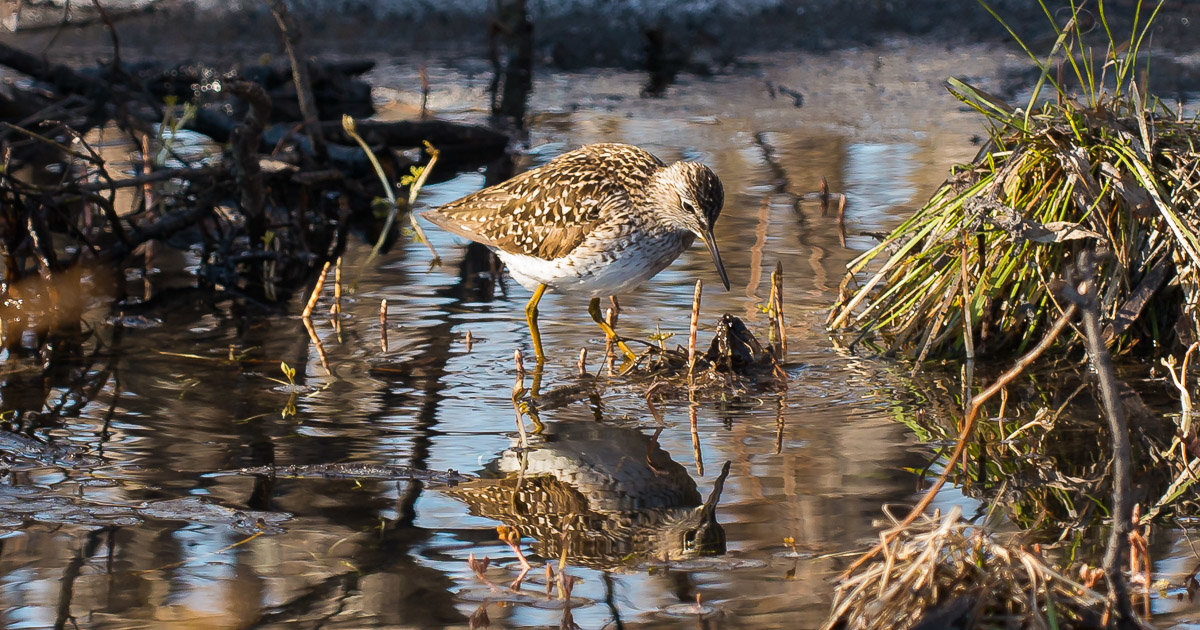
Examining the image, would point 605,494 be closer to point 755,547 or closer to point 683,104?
point 755,547

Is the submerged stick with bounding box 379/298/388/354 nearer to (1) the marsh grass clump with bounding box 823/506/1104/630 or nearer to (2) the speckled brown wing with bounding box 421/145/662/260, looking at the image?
(2) the speckled brown wing with bounding box 421/145/662/260

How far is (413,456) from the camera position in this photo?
5.25m

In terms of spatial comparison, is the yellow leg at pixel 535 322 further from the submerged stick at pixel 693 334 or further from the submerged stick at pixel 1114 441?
the submerged stick at pixel 1114 441

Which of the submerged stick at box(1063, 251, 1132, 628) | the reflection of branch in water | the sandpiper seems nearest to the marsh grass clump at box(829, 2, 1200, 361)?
the sandpiper

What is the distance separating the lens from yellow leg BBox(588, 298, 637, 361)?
249 inches

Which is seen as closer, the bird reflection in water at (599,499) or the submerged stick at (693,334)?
the bird reflection in water at (599,499)

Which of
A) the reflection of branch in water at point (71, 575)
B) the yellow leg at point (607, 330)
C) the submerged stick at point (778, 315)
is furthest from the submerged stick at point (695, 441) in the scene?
the reflection of branch in water at point (71, 575)

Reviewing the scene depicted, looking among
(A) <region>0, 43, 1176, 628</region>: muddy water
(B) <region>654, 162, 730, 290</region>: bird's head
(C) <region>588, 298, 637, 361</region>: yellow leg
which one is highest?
(B) <region>654, 162, 730, 290</region>: bird's head

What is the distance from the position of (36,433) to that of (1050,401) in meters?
4.17

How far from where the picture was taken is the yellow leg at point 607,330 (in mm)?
6336

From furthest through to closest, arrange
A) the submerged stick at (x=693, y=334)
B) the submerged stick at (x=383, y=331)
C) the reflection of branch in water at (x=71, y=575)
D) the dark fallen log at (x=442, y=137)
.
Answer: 1. the dark fallen log at (x=442, y=137)
2. the submerged stick at (x=383, y=331)
3. the submerged stick at (x=693, y=334)
4. the reflection of branch in water at (x=71, y=575)

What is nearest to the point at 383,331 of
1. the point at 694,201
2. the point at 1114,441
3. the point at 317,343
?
the point at 317,343

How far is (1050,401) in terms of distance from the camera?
228 inches

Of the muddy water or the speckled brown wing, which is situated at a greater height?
the speckled brown wing
